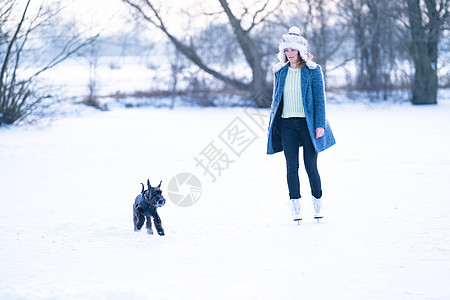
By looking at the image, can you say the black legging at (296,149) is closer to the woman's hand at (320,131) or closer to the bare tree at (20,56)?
the woman's hand at (320,131)

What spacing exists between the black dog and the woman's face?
1.57 meters

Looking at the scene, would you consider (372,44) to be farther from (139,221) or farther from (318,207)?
(139,221)

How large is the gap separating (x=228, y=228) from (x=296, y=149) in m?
0.92

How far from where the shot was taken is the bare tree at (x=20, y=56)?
1270 cm

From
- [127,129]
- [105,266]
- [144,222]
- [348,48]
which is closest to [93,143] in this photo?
[127,129]

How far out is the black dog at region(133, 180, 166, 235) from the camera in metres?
4.33

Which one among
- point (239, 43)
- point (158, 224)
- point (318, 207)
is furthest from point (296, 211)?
point (239, 43)

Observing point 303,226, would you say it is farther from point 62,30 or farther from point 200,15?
point 200,15

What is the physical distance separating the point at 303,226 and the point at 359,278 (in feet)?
4.19

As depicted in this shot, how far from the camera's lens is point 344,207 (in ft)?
17.8

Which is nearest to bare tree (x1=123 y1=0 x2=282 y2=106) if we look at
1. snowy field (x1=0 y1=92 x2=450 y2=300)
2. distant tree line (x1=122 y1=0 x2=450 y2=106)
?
distant tree line (x1=122 y1=0 x2=450 y2=106)

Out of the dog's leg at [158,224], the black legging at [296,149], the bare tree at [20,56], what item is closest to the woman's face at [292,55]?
the black legging at [296,149]

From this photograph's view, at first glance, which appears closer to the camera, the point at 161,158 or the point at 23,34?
the point at 161,158

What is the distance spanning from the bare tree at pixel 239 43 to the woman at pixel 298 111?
14098 mm
